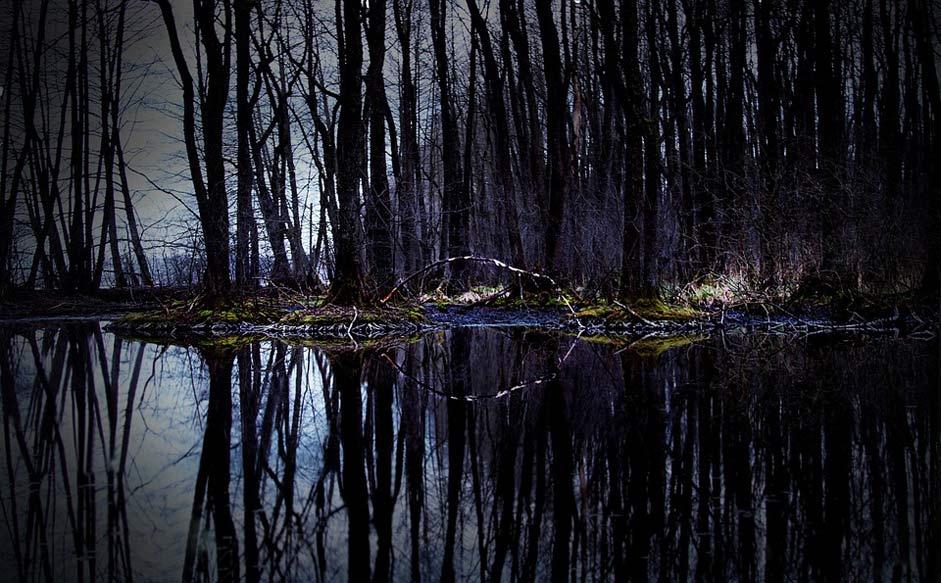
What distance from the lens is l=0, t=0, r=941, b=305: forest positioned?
390 inches

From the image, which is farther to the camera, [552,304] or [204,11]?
[552,304]

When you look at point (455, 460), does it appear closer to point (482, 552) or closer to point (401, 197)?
point (482, 552)

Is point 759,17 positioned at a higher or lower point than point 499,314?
higher

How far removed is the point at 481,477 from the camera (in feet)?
7.80

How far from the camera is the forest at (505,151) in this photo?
32.5 feet

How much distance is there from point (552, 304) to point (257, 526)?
10.2m

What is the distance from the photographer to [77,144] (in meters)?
18.6

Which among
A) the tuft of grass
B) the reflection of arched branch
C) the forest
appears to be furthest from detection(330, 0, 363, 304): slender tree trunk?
the reflection of arched branch

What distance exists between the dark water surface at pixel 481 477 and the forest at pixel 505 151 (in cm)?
368

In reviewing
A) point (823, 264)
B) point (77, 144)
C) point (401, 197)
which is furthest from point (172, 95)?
point (823, 264)

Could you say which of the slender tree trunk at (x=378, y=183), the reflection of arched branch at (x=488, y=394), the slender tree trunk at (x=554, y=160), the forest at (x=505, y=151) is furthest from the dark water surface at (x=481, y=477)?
the slender tree trunk at (x=554, y=160)

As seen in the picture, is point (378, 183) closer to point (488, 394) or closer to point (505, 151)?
point (505, 151)

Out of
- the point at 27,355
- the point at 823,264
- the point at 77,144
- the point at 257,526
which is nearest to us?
the point at 257,526

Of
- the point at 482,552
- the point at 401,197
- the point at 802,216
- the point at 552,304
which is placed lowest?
the point at 482,552
